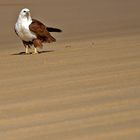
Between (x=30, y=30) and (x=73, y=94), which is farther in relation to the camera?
(x=30, y=30)

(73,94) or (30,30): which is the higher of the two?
(30,30)

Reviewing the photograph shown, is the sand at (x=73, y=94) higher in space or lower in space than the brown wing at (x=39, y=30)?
lower

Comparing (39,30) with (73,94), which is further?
(39,30)

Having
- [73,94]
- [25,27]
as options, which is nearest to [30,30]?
[25,27]

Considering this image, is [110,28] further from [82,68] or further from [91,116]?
[91,116]

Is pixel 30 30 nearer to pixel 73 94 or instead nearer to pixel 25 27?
pixel 25 27

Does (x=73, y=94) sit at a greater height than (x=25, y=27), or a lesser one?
lesser

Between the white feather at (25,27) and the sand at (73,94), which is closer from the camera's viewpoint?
the sand at (73,94)

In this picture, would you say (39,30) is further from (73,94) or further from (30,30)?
(73,94)

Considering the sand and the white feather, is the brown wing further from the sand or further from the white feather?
the sand

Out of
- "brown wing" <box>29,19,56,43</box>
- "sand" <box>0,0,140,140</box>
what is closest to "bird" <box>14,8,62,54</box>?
"brown wing" <box>29,19,56,43</box>

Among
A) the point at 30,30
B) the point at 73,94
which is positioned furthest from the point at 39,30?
the point at 73,94

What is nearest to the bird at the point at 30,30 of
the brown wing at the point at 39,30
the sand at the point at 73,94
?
the brown wing at the point at 39,30

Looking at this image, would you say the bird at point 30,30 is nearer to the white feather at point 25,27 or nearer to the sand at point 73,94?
the white feather at point 25,27
